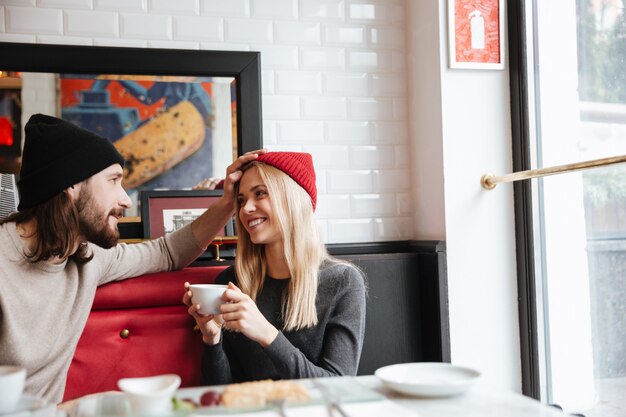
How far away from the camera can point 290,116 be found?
2.72 metres

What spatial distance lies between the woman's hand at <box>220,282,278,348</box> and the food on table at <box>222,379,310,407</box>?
386 mm

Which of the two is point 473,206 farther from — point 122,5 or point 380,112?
point 122,5

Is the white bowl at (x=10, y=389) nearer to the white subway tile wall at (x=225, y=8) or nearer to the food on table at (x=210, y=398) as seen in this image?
the food on table at (x=210, y=398)

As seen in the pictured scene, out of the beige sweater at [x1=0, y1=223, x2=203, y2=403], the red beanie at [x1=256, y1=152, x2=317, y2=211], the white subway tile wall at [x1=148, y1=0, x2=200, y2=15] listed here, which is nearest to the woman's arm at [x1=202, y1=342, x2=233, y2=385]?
the beige sweater at [x1=0, y1=223, x2=203, y2=403]

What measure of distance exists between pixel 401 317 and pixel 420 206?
1.69ft

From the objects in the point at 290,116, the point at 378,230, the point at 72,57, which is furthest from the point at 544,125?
the point at 72,57

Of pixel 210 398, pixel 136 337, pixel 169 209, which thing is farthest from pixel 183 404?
pixel 169 209

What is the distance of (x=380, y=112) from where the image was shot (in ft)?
9.27

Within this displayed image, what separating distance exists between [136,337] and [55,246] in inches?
15.4

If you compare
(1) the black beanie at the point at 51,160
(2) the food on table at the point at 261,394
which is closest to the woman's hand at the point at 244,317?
(2) the food on table at the point at 261,394

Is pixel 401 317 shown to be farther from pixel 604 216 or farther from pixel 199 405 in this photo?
pixel 199 405

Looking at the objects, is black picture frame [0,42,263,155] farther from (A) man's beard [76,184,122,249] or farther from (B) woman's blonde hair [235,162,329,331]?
(A) man's beard [76,184,122,249]

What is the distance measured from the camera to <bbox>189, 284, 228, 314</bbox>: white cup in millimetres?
1494

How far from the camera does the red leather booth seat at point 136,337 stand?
1.95 metres
